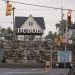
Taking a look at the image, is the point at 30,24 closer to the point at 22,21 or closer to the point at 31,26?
the point at 31,26

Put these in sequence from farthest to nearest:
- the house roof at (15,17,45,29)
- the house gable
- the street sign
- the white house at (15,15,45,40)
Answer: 1. the house gable
2. the house roof at (15,17,45,29)
3. the white house at (15,15,45,40)
4. the street sign

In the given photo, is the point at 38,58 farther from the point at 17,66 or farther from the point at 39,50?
the point at 17,66

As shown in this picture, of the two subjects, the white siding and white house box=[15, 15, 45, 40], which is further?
the white siding

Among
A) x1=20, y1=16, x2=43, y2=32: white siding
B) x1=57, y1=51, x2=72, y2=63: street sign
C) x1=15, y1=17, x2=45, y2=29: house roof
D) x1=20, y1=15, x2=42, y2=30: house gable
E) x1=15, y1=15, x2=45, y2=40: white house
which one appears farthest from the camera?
x1=20, y1=15, x2=42, y2=30: house gable

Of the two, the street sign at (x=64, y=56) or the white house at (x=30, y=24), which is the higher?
the white house at (x=30, y=24)

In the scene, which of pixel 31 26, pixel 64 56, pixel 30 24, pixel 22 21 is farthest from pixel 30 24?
pixel 64 56

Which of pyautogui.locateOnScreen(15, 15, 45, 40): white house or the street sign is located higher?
pyautogui.locateOnScreen(15, 15, 45, 40): white house

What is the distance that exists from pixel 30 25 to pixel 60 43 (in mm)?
58845

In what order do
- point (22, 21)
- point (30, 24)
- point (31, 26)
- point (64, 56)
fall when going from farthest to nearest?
point (31, 26), point (30, 24), point (22, 21), point (64, 56)

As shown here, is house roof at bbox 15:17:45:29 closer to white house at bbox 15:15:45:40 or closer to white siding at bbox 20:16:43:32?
white house at bbox 15:15:45:40

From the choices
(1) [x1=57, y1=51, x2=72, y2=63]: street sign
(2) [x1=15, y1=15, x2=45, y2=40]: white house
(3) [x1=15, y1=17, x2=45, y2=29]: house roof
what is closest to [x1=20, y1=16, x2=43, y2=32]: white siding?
(2) [x1=15, y1=15, x2=45, y2=40]: white house

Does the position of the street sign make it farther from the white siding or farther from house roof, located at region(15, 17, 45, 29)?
house roof, located at region(15, 17, 45, 29)

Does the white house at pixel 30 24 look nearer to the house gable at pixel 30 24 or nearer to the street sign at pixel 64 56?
the house gable at pixel 30 24

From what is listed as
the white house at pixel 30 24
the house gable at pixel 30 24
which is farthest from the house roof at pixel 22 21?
the house gable at pixel 30 24
